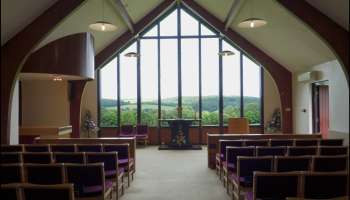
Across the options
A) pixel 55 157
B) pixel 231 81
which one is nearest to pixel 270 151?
pixel 55 157

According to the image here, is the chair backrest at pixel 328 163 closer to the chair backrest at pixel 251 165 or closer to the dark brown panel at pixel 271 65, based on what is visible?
the chair backrest at pixel 251 165

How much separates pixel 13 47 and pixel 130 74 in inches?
223

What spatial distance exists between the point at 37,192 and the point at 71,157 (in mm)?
1706

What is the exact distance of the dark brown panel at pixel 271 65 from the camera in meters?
10.2

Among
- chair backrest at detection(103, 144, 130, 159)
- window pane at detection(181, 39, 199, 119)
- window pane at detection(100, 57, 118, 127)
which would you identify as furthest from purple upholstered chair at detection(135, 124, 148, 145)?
chair backrest at detection(103, 144, 130, 159)

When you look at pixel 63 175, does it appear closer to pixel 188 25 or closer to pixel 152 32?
pixel 152 32

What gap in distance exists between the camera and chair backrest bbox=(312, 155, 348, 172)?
3.34 meters

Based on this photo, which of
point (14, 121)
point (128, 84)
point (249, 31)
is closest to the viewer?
point (14, 121)

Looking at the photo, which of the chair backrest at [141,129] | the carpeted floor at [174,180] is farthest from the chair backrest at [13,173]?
the chair backrest at [141,129]

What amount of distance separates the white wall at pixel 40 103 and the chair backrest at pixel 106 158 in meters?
5.48

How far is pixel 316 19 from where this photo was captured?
5.84m

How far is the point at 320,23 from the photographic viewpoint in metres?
5.80

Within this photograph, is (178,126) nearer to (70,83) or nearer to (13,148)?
(70,83)

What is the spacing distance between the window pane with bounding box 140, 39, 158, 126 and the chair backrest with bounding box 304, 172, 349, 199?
874cm
